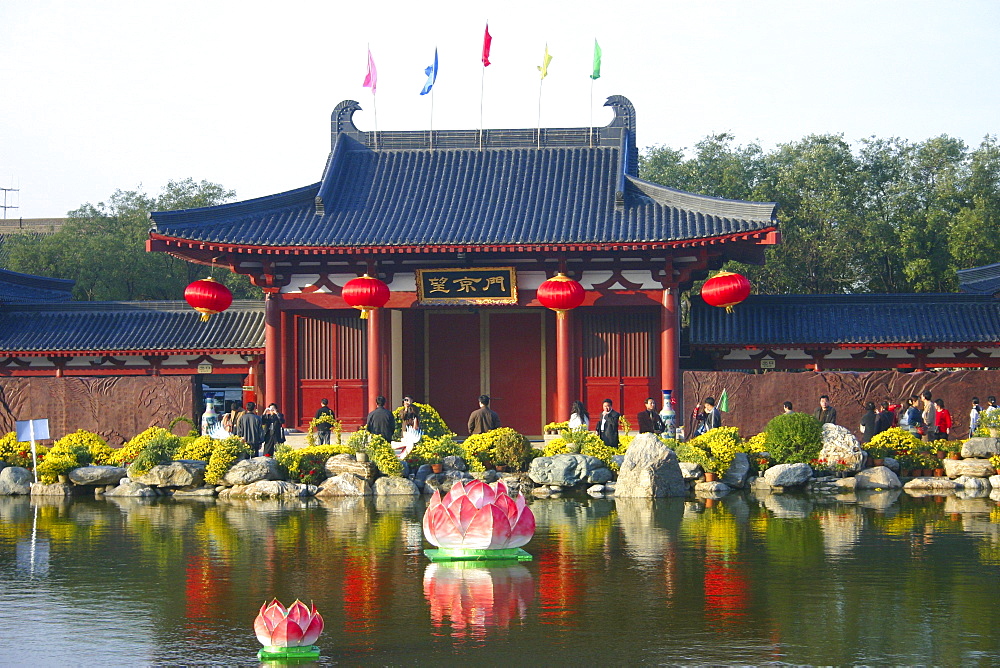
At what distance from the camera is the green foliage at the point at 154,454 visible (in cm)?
1831

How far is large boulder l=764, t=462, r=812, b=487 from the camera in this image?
Answer: 17.9 meters

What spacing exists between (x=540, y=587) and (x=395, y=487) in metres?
7.77

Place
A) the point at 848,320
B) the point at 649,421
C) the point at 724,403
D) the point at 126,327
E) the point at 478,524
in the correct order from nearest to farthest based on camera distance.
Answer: the point at 478,524, the point at 649,421, the point at 724,403, the point at 848,320, the point at 126,327

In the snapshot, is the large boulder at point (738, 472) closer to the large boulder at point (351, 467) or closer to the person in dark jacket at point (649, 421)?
the person in dark jacket at point (649, 421)

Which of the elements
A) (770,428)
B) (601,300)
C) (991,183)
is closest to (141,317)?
(601,300)

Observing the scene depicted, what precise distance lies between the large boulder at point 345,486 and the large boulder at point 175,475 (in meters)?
2.05

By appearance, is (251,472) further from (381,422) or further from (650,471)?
(650,471)

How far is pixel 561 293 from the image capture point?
2178 centimetres

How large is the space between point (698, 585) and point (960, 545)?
3.89 meters

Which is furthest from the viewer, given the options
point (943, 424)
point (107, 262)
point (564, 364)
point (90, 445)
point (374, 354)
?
point (107, 262)

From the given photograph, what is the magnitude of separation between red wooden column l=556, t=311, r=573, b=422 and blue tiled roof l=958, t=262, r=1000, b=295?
35.6 ft

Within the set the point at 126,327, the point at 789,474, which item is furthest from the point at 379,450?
the point at 126,327

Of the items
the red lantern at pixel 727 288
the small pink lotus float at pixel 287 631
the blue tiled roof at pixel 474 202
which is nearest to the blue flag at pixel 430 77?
the blue tiled roof at pixel 474 202

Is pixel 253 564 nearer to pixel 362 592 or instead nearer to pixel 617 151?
pixel 362 592
